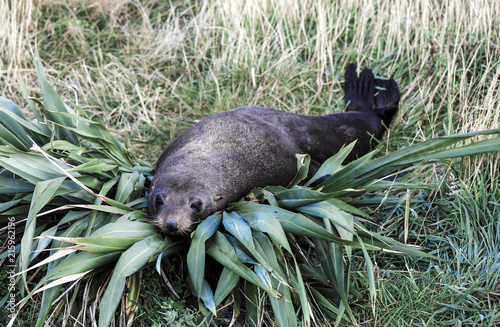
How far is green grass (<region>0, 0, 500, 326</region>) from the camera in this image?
15.3ft

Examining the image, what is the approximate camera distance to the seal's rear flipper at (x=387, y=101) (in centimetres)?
494

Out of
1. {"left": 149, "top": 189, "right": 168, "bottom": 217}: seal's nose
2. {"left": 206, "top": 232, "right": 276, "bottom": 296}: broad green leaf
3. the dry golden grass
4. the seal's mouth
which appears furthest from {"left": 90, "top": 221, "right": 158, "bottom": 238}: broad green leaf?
the dry golden grass

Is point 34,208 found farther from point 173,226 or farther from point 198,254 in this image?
point 198,254

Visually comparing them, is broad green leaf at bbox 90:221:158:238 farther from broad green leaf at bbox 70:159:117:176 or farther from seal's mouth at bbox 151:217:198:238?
broad green leaf at bbox 70:159:117:176

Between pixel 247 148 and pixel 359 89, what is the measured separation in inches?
74.1

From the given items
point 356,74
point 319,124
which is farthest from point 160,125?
point 356,74

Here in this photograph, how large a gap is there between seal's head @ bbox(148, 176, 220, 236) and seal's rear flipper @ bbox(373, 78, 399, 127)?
2463 mm

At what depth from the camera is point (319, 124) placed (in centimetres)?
459

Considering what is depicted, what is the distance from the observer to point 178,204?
10.1 ft

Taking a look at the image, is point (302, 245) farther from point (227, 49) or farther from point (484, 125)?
point (227, 49)

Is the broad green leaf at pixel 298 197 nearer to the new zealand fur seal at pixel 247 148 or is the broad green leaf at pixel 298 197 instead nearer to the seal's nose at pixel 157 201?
the new zealand fur seal at pixel 247 148

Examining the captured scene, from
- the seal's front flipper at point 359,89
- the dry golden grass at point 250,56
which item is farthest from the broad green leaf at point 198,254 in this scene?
the seal's front flipper at point 359,89

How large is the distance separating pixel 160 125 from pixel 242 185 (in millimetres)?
1916

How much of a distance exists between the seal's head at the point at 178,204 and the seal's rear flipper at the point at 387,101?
2.46m
